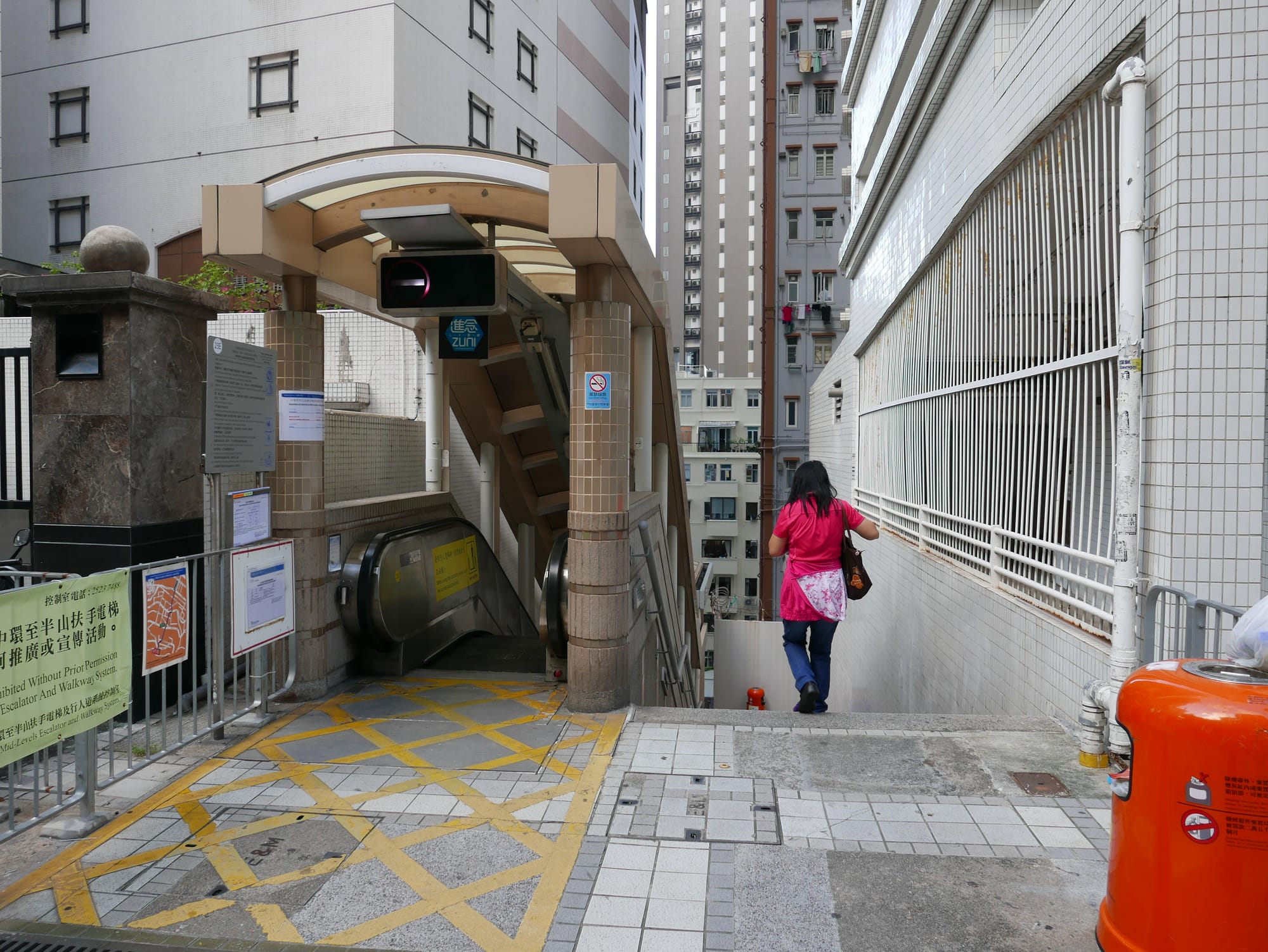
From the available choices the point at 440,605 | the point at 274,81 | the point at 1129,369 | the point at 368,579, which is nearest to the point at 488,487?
the point at 440,605

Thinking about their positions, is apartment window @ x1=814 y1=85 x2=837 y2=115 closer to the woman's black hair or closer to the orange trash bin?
the woman's black hair

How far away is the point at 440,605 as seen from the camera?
766 centimetres

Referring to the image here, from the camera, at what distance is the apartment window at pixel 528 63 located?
22.0 metres

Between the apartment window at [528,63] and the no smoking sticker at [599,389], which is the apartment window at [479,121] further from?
the no smoking sticker at [599,389]

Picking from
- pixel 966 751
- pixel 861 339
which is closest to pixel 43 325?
pixel 966 751

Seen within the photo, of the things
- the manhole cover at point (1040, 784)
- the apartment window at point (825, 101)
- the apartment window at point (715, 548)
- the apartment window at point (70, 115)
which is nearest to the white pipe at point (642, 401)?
the manhole cover at point (1040, 784)

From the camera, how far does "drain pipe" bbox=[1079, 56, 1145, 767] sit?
13.9ft

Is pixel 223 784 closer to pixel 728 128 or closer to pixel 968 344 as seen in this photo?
pixel 968 344

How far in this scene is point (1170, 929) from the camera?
2.56 meters

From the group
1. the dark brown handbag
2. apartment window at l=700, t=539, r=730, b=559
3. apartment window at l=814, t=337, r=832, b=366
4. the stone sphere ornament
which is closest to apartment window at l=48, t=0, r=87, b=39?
the stone sphere ornament

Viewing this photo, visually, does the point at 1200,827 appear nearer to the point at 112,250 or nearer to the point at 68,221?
the point at 112,250

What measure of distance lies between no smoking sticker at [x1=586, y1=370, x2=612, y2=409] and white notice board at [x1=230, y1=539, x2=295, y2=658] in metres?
2.14

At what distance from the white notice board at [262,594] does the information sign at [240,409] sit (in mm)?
508

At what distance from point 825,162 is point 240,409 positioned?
3388 cm
